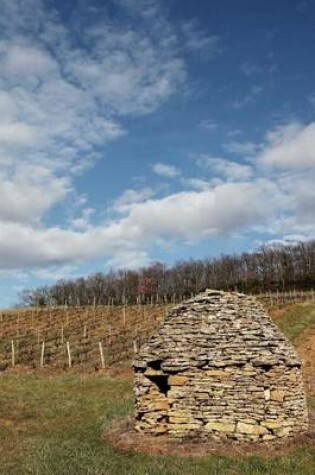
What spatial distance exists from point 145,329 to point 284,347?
3619 cm

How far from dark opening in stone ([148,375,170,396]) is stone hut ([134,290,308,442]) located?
0.10 feet

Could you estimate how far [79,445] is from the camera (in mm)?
14820

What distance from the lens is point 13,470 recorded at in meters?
12.7

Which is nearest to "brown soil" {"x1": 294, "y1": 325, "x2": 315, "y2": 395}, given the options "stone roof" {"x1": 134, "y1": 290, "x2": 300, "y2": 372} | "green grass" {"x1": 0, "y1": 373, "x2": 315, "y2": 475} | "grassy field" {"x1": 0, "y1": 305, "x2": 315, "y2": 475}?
"grassy field" {"x1": 0, "y1": 305, "x2": 315, "y2": 475}

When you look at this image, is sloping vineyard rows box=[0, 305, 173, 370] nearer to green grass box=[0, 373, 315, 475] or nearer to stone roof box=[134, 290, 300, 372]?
green grass box=[0, 373, 315, 475]

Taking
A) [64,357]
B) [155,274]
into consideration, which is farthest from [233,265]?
[64,357]

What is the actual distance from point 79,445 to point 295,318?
37.7m

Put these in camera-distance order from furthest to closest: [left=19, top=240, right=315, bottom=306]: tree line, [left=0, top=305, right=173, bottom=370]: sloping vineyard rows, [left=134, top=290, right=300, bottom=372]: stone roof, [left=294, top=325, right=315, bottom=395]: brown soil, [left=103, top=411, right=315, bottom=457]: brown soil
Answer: [left=19, top=240, right=315, bottom=306]: tree line < [left=0, top=305, right=173, bottom=370]: sloping vineyard rows < [left=294, top=325, right=315, bottom=395]: brown soil < [left=134, top=290, right=300, bottom=372]: stone roof < [left=103, top=411, right=315, bottom=457]: brown soil

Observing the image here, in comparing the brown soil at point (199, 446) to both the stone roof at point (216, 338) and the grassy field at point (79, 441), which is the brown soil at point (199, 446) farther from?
the stone roof at point (216, 338)

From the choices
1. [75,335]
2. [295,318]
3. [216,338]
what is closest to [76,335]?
[75,335]

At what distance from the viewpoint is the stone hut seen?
15070 mm

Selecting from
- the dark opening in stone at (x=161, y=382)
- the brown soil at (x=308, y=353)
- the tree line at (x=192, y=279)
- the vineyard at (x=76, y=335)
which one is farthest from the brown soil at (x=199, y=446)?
the tree line at (x=192, y=279)

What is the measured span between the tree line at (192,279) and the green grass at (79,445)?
74222 mm

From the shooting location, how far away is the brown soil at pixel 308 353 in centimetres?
2705
